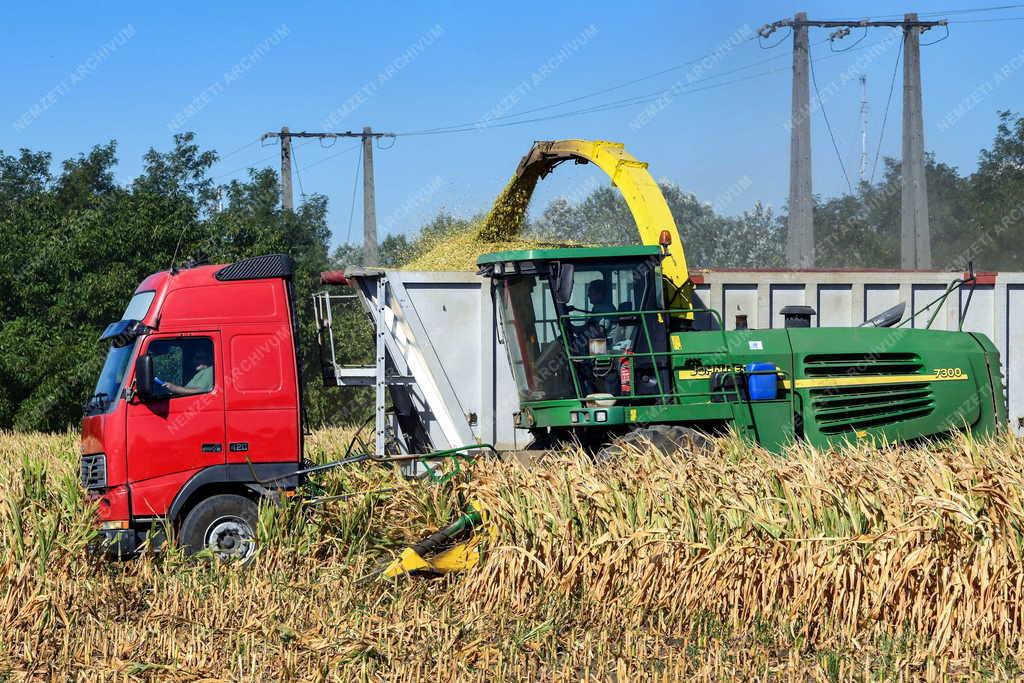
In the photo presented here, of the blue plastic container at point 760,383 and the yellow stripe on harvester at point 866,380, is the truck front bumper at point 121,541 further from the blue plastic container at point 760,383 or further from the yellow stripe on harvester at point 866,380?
the yellow stripe on harvester at point 866,380

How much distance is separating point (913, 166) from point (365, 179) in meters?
13.9

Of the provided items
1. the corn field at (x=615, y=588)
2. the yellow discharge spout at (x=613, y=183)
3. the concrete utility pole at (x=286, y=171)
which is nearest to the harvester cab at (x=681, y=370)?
the yellow discharge spout at (x=613, y=183)

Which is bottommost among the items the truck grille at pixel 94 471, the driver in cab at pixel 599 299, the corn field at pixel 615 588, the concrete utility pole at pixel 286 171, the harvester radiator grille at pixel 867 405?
the corn field at pixel 615 588

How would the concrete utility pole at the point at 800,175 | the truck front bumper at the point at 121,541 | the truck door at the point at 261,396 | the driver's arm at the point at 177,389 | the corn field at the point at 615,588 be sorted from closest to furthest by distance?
the corn field at the point at 615,588, the truck front bumper at the point at 121,541, the driver's arm at the point at 177,389, the truck door at the point at 261,396, the concrete utility pole at the point at 800,175

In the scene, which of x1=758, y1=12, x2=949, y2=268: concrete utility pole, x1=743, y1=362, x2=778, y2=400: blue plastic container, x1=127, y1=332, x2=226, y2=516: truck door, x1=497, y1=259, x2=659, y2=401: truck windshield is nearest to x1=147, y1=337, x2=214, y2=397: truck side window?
x1=127, y1=332, x2=226, y2=516: truck door

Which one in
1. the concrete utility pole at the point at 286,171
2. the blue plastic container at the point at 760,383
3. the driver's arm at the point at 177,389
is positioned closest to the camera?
the driver's arm at the point at 177,389

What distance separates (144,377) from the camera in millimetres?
8266

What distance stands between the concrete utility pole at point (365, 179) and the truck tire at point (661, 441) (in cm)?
1913

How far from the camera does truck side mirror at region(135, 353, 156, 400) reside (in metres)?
8.27

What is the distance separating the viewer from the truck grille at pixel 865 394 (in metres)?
9.22

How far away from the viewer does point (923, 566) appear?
20.4 ft

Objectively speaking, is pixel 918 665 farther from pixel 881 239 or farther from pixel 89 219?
pixel 881 239

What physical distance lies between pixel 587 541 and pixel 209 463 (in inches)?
127

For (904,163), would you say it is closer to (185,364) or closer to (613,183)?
(613,183)
